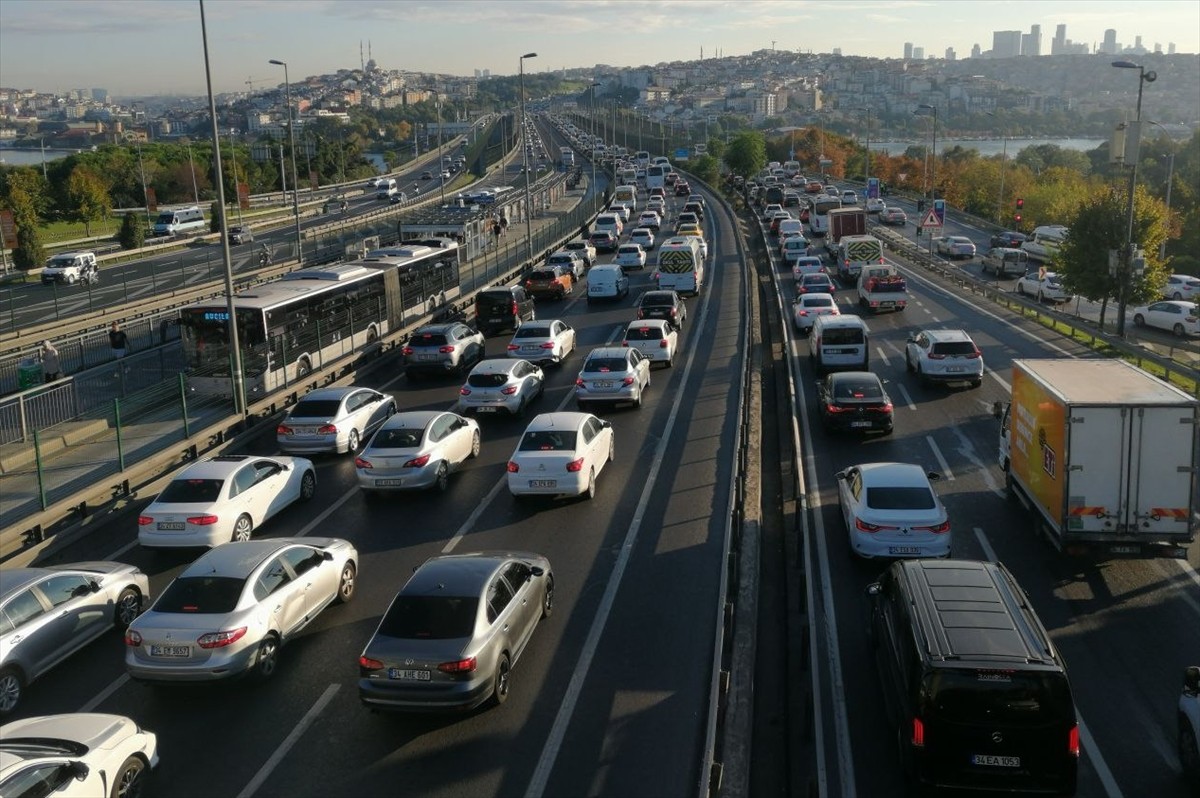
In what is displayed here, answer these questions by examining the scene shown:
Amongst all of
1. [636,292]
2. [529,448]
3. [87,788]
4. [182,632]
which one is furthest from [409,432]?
[636,292]

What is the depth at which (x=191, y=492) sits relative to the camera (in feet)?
51.5

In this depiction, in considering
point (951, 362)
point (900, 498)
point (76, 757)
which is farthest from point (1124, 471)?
point (76, 757)

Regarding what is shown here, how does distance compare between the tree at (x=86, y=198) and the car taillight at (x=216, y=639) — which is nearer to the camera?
the car taillight at (x=216, y=639)

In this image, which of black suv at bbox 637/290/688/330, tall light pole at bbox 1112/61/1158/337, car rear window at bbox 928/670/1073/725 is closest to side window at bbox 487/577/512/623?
car rear window at bbox 928/670/1073/725

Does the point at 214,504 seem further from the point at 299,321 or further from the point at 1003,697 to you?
the point at 299,321

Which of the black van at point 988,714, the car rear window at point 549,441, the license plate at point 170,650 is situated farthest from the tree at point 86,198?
the black van at point 988,714

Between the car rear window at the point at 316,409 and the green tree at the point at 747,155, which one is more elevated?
the green tree at the point at 747,155

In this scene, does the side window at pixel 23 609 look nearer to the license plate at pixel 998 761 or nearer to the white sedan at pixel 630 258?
the license plate at pixel 998 761

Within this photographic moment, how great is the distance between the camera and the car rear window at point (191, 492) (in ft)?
51.0

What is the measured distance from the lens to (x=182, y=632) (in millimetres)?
11047

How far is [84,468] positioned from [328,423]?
14.4 ft

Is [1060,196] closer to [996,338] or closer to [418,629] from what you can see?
[996,338]

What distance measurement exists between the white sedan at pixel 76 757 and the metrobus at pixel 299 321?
45.1 feet

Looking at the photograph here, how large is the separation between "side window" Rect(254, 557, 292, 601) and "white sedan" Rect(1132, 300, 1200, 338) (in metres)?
36.2
